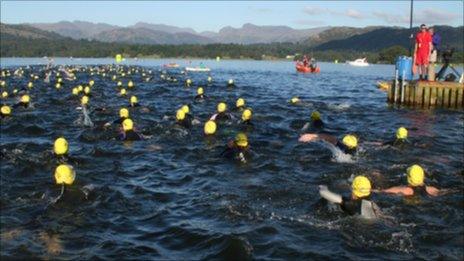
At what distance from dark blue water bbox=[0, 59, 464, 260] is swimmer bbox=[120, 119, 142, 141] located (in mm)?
327

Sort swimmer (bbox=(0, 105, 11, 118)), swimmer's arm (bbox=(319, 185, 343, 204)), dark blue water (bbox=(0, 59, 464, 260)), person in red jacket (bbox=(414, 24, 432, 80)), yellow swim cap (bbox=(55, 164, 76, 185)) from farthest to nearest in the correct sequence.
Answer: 1. person in red jacket (bbox=(414, 24, 432, 80))
2. swimmer (bbox=(0, 105, 11, 118))
3. yellow swim cap (bbox=(55, 164, 76, 185))
4. swimmer's arm (bbox=(319, 185, 343, 204))
5. dark blue water (bbox=(0, 59, 464, 260))

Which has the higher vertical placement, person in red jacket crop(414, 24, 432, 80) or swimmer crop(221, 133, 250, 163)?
person in red jacket crop(414, 24, 432, 80)

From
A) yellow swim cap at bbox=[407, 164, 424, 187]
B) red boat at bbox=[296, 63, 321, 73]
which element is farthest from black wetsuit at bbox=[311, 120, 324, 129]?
red boat at bbox=[296, 63, 321, 73]

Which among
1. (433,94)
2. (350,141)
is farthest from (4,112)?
(433,94)

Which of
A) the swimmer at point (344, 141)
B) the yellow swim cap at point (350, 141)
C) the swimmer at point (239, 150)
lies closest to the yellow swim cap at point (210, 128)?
the swimmer at point (239, 150)

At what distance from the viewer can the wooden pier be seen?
25344 mm

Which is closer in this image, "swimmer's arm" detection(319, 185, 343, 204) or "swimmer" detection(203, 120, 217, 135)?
"swimmer's arm" detection(319, 185, 343, 204)

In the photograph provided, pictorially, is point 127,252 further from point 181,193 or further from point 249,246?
point 181,193

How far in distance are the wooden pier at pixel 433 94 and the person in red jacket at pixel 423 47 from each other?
111cm

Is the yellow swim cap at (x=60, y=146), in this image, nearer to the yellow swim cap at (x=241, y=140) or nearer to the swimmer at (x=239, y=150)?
the swimmer at (x=239, y=150)

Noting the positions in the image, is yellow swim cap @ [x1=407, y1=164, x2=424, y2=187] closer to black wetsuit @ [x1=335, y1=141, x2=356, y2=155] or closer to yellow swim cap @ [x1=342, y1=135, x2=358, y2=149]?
yellow swim cap @ [x1=342, y1=135, x2=358, y2=149]

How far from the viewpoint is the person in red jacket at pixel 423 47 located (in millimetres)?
23641

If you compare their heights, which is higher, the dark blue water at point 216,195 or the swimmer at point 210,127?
the swimmer at point 210,127

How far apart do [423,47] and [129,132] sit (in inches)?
565
